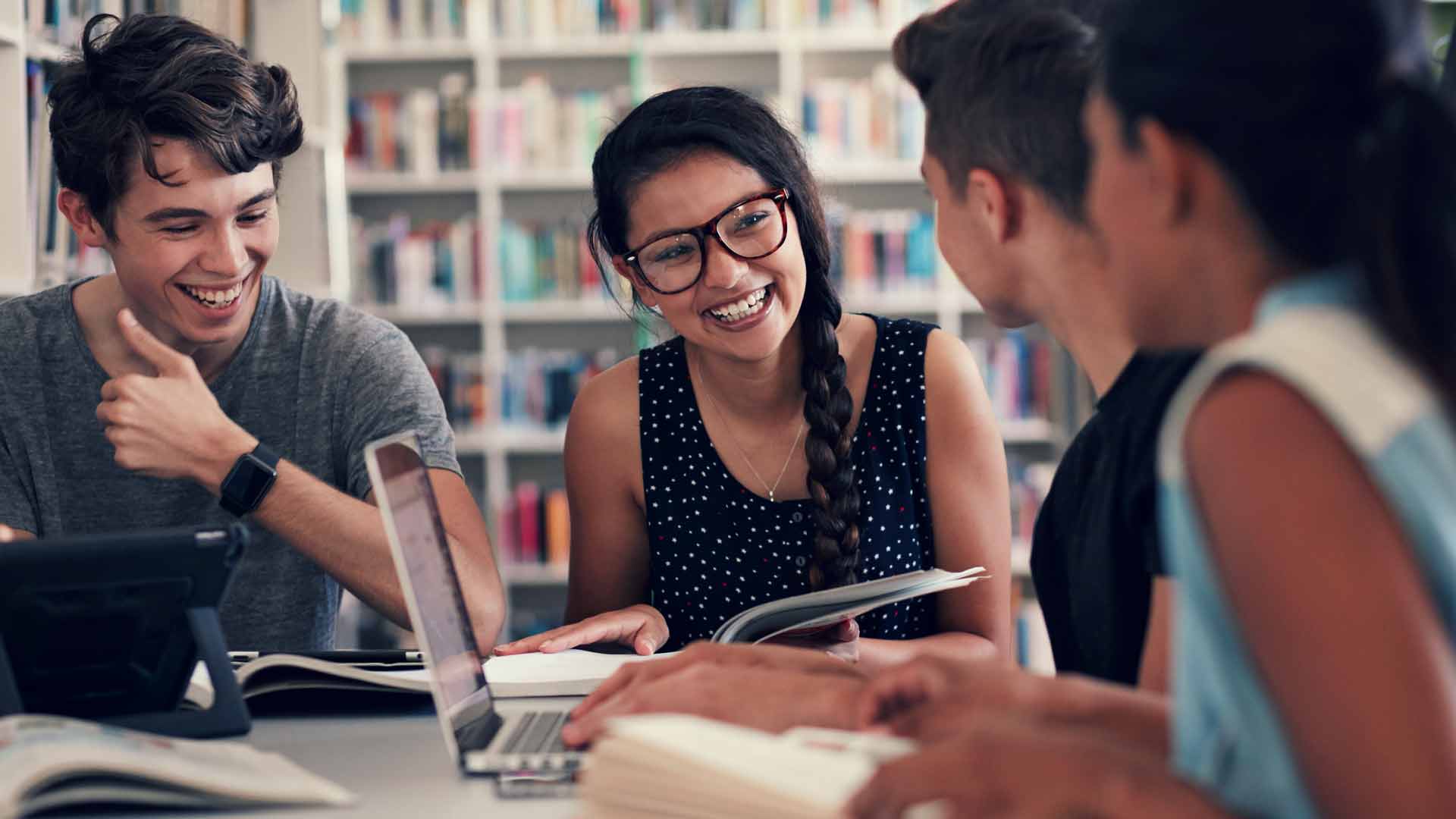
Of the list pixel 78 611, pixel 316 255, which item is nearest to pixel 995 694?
pixel 78 611

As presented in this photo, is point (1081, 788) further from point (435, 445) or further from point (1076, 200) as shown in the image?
point (435, 445)

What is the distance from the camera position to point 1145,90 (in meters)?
0.63

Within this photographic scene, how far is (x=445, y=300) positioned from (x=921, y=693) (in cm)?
388

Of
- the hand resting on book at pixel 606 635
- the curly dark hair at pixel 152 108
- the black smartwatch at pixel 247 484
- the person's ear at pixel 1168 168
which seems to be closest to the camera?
the person's ear at pixel 1168 168

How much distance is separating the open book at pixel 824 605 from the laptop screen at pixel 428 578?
23 cm

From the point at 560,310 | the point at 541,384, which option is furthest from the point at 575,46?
the point at 541,384

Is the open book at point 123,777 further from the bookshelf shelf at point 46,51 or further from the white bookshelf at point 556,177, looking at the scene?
the white bookshelf at point 556,177

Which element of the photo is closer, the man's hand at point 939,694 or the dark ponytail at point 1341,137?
the dark ponytail at point 1341,137

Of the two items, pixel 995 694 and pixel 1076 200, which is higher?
pixel 1076 200

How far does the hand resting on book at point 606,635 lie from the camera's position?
135cm

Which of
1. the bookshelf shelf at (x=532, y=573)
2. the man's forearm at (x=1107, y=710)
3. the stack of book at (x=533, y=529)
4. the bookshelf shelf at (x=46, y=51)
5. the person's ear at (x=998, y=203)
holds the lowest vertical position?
the bookshelf shelf at (x=532, y=573)

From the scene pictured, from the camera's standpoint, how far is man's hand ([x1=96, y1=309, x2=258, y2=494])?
4.82ft

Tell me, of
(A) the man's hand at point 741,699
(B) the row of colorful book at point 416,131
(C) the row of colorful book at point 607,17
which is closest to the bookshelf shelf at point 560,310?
(B) the row of colorful book at point 416,131

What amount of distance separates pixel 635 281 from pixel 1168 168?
1.16m
